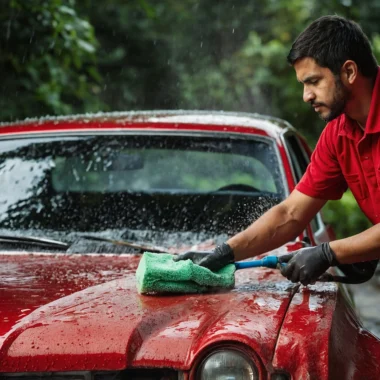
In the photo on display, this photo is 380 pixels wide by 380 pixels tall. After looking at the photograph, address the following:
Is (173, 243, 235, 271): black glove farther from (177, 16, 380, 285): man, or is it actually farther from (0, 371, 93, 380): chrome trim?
(0, 371, 93, 380): chrome trim

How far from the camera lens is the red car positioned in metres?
2.41

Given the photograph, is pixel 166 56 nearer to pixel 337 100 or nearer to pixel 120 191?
pixel 120 191

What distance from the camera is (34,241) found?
3570 millimetres

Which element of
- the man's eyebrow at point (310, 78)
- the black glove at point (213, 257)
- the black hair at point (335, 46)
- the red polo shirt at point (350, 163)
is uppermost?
the black hair at point (335, 46)

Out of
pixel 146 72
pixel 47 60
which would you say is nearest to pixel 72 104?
A: pixel 47 60

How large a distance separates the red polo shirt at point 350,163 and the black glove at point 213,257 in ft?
1.49

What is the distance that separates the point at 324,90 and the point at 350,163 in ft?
1.19

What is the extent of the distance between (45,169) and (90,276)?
4.10 ft

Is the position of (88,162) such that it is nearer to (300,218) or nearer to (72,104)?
(300,218)

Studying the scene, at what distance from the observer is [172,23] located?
887 inches

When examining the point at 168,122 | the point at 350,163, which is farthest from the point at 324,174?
the point at 168,122

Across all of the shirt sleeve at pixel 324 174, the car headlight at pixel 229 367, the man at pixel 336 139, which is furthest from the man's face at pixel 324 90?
the car headlight at pixel 229 367

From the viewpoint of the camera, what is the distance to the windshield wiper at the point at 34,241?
11.7 feet

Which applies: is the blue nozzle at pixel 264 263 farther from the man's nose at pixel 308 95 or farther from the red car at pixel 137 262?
the man's nose at pixel 308 95
